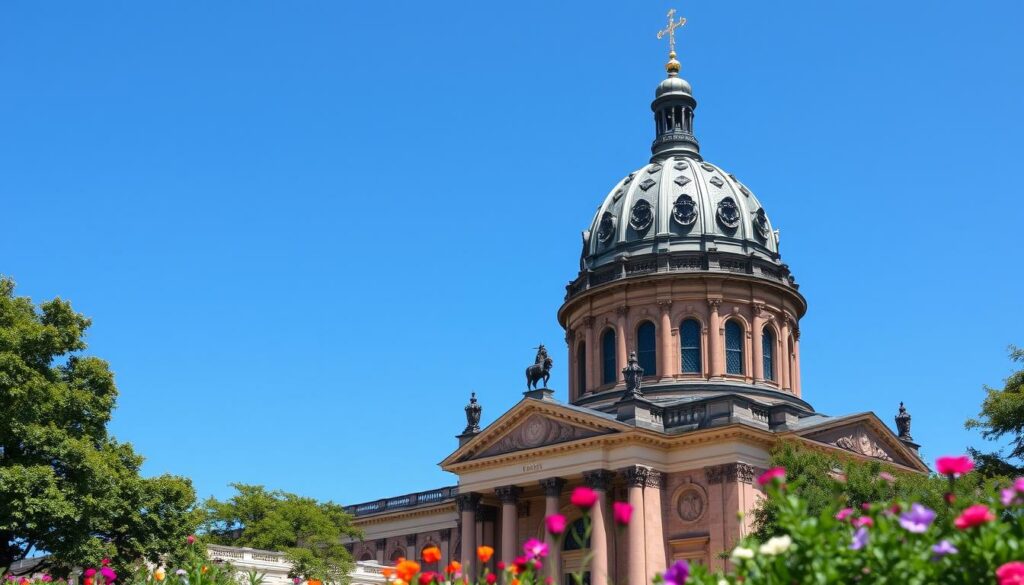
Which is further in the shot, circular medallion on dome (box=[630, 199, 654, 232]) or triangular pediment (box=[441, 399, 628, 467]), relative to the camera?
circular medallion on dome (box=[630, 199, 654, 232])

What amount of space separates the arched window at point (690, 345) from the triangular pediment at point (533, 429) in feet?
28.9

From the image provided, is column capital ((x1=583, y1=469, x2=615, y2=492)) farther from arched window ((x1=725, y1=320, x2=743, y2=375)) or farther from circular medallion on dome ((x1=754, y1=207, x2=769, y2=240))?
circular medallion on dome ((x1=754, y1=207, x2=769, y2=240))

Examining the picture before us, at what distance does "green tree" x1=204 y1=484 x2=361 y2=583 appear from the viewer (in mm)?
62781

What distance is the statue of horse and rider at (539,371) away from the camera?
5816 centimetres

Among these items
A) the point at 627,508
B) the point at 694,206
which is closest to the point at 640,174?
the point at 694,206

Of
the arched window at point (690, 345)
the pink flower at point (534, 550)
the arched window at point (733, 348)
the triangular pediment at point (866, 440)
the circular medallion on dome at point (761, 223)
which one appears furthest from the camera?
the circular medallion on dome at point (761, 223)

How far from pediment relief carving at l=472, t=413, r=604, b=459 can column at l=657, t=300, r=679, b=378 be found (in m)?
7.74

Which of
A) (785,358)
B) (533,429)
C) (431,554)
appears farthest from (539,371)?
(431,554)

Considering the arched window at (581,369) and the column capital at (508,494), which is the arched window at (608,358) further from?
the column capital at (508,494)

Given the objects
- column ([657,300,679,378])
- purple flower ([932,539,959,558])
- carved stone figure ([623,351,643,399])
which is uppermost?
column ([657,300,679,378])

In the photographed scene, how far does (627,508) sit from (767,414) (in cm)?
4559

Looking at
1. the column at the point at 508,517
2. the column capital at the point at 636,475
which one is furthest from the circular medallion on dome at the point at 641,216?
the column capital at the point at 636,475

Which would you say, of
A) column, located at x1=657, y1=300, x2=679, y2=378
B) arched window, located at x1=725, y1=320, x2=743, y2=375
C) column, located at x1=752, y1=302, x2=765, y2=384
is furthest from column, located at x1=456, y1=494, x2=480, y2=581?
column, located at x1=752, y1=302, x2=765, y2=384

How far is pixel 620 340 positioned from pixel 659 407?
823 centimetres
